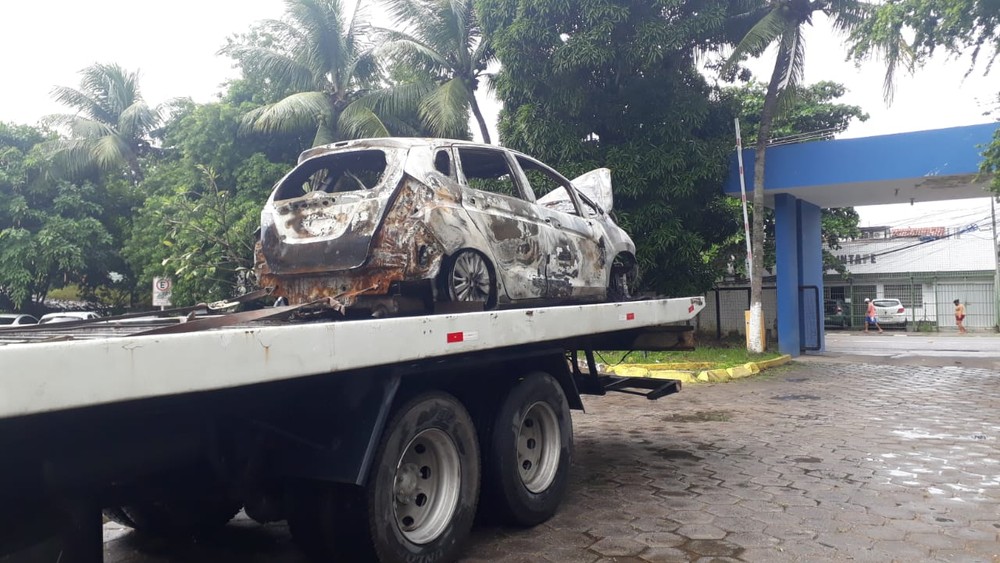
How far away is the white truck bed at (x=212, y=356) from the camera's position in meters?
1.88

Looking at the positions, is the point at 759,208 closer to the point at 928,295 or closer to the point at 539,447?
the point at 539,447

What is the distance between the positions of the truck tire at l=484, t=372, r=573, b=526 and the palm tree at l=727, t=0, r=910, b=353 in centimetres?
1167

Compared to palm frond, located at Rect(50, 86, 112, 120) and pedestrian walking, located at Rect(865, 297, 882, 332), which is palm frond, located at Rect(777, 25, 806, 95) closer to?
pedestrian walking, located at Rect(865, 297, 882, 332)

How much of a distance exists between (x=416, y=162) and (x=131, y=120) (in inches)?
926

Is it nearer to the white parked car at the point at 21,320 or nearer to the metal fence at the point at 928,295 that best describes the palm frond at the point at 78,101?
the white parked car at the point at 21,320

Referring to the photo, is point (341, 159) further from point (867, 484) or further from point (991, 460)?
point (991, 460)

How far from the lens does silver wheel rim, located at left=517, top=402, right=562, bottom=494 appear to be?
15.4 ft

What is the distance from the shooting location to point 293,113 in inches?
685

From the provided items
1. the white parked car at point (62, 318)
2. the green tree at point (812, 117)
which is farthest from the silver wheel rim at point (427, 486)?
the green tree at point (812, 117)

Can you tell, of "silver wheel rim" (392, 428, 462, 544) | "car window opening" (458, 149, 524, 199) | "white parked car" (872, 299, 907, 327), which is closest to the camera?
"silver wheel rim" (392, 428, 462, 544)

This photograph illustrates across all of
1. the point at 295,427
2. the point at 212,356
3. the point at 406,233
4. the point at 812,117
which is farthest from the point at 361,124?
the point at 812,117

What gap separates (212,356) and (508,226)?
11.2 feet

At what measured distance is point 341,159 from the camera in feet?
17.8

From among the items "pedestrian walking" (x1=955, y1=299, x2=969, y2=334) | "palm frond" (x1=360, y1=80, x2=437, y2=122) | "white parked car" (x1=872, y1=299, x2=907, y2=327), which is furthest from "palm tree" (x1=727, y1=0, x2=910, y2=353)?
"white parked car" (x1=872, y1=299, x2=907, y2=327)
